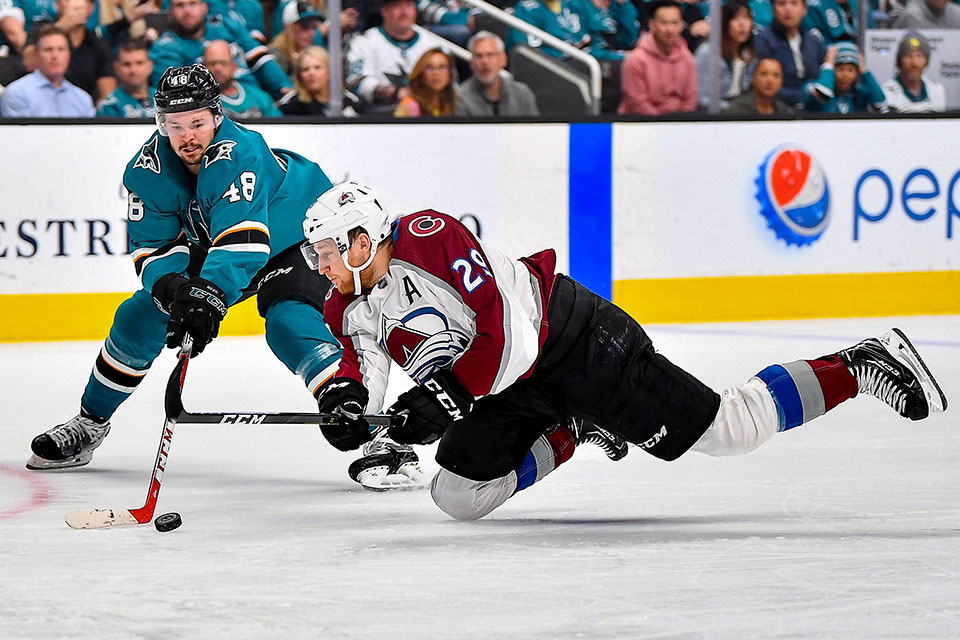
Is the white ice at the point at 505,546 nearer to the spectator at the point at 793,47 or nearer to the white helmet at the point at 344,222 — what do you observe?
the white helmet at the point at 344,222

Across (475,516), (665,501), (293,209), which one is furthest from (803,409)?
(293,209)

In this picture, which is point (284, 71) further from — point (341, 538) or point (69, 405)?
point (341, 538)

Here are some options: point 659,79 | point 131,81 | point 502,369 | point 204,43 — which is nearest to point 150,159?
point 502,369

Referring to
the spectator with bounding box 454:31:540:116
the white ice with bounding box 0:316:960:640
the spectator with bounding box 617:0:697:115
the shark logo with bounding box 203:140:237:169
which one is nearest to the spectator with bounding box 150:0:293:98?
the spectator with bounding box 454:31:540:116

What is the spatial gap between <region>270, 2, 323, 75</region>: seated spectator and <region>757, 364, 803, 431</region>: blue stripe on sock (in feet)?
13.4

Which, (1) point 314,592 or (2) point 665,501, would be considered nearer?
(1) point 314,592

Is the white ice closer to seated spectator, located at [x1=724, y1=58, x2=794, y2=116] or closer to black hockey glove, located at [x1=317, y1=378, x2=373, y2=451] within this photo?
black hockey glove, located at [x1=317, y1=378, x2=373, y2=451]

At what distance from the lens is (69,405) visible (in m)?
4.65

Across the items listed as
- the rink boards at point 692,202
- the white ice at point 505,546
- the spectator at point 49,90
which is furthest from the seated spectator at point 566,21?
the white ice at point 505,546

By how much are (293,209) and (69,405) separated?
1.35 m

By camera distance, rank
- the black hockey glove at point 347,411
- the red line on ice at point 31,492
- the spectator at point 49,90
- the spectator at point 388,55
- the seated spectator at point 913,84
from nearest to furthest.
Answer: the black hockey glove at point 347,411, the red line on ice at point 31,492, the spectator at point 49,90, the spectator at point 388,55, the seated spectator at point 913,84

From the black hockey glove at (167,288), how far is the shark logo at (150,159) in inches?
12.7

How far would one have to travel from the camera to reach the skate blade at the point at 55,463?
3.71 metres

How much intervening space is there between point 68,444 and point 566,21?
443 centimetres
